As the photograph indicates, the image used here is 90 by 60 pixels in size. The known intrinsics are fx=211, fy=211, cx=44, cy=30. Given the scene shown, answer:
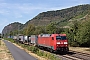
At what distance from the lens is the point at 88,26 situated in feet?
129

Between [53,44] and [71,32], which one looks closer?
[53,44]

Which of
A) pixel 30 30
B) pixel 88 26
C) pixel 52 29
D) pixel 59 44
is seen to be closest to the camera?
pixel 59 44

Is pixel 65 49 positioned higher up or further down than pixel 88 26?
further down

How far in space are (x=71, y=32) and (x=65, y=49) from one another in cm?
2277

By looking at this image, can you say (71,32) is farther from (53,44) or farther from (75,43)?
(53,44)

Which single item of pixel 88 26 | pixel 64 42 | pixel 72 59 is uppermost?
pixel 88 26

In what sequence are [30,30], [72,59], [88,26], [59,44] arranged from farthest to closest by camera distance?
[30,30], [88,26], [59,44], [72,59]

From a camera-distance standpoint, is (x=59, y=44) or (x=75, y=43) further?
(x=75, y=43)

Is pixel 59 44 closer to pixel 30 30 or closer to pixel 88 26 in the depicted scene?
pixel 88 26

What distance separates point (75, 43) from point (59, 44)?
801 inches

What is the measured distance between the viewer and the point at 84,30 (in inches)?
1564

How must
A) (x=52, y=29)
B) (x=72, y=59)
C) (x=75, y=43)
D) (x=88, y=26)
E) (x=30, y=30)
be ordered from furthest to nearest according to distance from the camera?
(x=30, y=30)
(x=52, y=29)
(x=75, y=43)
(x=88, y=26)
(x=72, y=59)

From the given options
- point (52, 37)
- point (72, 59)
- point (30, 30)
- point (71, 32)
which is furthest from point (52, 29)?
point (72, 59)

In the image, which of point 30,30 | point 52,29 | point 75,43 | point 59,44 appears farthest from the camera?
point 30,30
